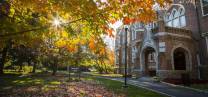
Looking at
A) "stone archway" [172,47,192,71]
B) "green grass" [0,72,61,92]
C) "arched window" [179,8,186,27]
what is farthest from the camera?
"arched window" [179,8,186,27]

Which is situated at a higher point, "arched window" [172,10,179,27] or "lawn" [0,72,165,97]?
"arched window" [172,10,179,27]

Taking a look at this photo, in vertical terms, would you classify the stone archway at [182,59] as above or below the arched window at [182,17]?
below

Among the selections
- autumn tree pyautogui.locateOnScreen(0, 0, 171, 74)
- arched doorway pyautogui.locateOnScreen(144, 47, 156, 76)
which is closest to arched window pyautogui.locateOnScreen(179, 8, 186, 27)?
arched doorway pyautogui.locateOnScreen(144, 47, 156, 76)

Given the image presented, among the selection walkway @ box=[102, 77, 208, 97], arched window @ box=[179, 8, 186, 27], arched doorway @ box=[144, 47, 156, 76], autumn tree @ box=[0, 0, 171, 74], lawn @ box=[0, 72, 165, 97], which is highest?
arched window @ box=[179, 8, 186, 27]

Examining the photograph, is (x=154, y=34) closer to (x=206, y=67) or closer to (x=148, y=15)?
(x=206, y=67)

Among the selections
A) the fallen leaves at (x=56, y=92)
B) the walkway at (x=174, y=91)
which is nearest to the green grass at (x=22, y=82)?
the fallen leaves at (x=56, y=92)

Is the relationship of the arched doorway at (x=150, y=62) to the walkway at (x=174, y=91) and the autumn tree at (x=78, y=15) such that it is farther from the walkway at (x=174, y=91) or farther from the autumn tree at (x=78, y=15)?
the autumn tree at (x=78, y=15)

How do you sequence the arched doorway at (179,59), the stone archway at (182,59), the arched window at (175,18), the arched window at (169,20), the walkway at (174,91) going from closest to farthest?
the walkway at (174,91)
the stone archway at (182,59)
the arched doorway at (179,59)
the arched window at (175,18)
the arched window at (169,20)

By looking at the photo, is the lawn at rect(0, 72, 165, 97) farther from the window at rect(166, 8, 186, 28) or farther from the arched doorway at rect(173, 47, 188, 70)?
the window at rect(166, 8, 186, 28)

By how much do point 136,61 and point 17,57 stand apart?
15785mm

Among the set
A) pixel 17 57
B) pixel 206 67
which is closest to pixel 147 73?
pixel 206 67

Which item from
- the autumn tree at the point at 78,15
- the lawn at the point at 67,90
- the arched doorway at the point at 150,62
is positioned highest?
the autumn tree at the point at 78,15

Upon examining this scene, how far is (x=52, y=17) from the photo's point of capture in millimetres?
7457

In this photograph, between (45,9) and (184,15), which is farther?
(184,15)
